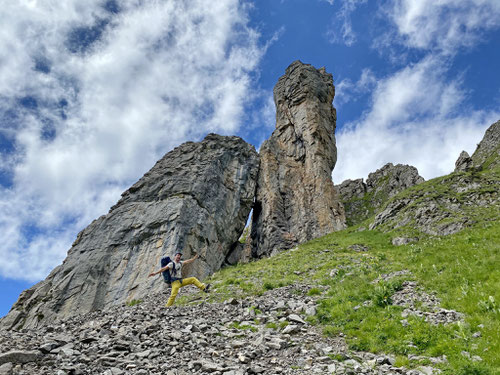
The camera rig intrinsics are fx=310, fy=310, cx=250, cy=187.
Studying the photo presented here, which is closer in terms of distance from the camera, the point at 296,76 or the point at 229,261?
the point at 229,261

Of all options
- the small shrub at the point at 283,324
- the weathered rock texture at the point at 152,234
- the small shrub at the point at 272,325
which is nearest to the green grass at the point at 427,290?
the small shrub at the point at 283,324

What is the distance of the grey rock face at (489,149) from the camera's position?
59.5 meters

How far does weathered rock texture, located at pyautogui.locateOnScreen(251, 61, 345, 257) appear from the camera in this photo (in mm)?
55219

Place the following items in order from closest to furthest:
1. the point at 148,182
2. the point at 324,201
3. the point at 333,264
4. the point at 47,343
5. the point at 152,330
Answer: the point at 47,343 < the point at 152,330 < the point at 333,264 < the point at 148,182 < the point at 324,201

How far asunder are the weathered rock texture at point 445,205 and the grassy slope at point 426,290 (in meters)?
10.3

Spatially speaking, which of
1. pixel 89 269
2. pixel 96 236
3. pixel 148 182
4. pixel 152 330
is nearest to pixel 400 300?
pixel 152 330

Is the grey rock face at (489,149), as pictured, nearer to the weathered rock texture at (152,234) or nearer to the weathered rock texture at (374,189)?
the weathered rock texture at (374,189)

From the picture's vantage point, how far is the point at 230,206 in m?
53.9

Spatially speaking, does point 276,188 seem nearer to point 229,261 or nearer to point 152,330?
point 229,261

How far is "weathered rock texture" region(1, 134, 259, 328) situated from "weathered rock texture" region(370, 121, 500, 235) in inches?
922

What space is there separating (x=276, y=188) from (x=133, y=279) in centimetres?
3262

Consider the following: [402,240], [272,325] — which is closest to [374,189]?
[402,240]

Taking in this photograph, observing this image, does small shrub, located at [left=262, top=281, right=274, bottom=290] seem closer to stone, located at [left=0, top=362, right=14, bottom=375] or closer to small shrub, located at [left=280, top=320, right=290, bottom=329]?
small shrub, located at [left=280, top=320, right=290, bottom=329]

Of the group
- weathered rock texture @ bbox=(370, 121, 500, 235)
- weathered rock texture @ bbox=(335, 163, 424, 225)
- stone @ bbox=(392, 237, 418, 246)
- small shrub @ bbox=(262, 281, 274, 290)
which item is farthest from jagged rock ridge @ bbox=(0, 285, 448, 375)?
weathered rock texture @ bbox=(335, 163, 424, 225)
